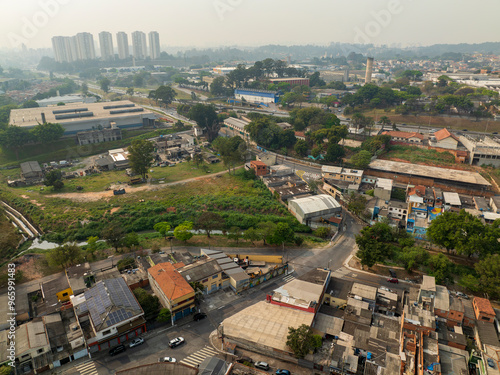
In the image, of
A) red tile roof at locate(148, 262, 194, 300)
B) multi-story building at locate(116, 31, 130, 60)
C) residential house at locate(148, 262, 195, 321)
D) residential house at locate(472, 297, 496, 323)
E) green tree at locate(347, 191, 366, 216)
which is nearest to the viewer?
residential house at locate(472, 297, 496, 323)

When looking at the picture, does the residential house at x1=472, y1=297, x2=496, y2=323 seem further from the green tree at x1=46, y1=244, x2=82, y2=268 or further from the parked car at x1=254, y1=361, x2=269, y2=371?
the green tree at x1=46, y1=244, x2=82, y2=268

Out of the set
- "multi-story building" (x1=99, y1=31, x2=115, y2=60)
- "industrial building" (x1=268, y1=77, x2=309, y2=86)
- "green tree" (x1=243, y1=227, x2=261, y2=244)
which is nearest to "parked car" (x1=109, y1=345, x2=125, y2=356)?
"green tree" (x1=243, y1=227, x2=261, y2=244)

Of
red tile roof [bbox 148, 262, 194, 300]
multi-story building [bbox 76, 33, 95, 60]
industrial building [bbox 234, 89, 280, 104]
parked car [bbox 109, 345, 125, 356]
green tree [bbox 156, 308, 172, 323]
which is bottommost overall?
parked car [bbox 109, 345, 125, 356]

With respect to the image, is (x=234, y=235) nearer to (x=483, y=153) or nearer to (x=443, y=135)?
(x=483, y=153)

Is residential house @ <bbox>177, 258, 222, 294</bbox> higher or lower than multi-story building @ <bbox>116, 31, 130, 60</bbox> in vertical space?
lower

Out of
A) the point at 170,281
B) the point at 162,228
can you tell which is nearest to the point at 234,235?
the point at 162,228

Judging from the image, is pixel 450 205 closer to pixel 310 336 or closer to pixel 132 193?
pixel 310 336

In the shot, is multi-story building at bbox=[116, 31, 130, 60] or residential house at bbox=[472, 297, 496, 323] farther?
multi-story building at bbox=[116, 31, 130, 60]
